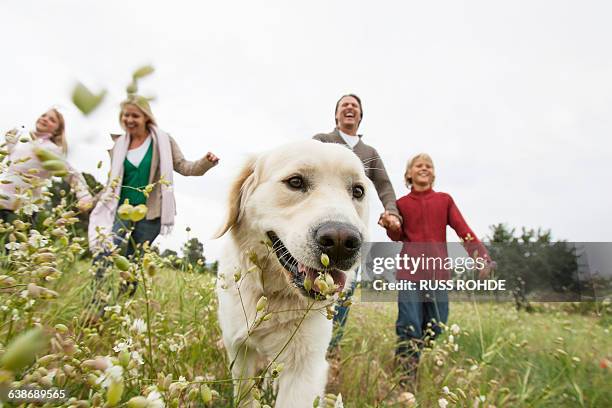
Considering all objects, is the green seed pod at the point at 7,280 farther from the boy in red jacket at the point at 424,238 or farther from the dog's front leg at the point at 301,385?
the boy in red jacket at the point at 424,238

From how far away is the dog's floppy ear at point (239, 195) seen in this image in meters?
2.77

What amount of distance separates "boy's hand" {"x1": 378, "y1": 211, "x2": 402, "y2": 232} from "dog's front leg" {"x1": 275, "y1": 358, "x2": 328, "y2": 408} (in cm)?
167

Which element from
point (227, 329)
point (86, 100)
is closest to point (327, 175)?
point (227, 329)

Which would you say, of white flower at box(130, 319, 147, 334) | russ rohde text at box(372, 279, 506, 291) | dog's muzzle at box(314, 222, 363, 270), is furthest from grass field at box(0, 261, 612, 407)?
russ rohde text at box(372, 279, 506, 291)

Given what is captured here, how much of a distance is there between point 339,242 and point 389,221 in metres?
1.97

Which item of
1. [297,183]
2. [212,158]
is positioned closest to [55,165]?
[297,183]

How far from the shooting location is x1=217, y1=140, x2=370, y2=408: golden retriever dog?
2.15m

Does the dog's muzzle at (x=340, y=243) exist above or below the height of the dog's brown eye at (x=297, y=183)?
below

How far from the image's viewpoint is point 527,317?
186 inches

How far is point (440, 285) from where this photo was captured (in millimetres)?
4242

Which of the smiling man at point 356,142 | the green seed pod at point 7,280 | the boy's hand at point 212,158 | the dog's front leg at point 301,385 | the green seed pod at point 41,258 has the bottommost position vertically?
the dog's front leg at point 301,385

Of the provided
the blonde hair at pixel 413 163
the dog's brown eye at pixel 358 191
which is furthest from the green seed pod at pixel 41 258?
the blonde hair at pixel 413 163

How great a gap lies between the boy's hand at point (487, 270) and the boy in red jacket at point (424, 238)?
10 cm

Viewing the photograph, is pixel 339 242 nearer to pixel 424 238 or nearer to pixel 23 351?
pixel 23 351
